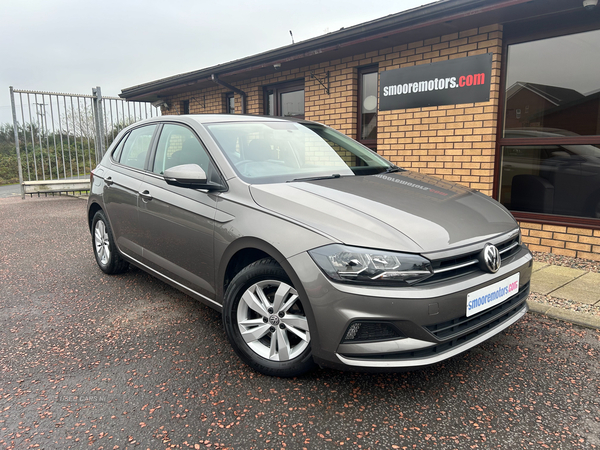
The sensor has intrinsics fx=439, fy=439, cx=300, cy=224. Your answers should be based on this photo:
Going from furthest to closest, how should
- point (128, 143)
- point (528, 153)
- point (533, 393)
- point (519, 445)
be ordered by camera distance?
point (528, 153) → point (128, 143) → point (533, 393) → point (519, 445)

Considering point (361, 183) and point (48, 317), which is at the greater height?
point (361, 183)

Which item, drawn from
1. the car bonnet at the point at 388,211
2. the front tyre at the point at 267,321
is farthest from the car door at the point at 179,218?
the car bonnet at the point at 388,211

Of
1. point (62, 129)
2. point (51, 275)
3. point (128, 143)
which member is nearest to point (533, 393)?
point (128, 143)

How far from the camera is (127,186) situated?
13.2ft

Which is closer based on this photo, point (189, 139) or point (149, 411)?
point (149, 411)

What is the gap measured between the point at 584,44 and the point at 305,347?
481cm

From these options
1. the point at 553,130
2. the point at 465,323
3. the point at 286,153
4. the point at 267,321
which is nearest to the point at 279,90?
the point at 553,130

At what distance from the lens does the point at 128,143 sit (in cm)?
446

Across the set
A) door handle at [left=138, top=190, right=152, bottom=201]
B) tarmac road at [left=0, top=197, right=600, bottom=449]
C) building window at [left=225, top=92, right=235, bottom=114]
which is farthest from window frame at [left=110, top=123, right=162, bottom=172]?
building window at [left=225, top=92, right=235, bottom=114]

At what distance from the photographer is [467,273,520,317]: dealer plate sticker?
Result: 2.34 metres

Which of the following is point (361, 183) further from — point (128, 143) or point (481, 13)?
point (481, 13)

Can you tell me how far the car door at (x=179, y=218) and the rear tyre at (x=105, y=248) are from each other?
0.94 m

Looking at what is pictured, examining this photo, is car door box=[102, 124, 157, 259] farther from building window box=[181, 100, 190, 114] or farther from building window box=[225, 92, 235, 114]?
building window box=[181, 100, 190, 114]

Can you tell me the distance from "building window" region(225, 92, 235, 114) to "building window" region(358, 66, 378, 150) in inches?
144
